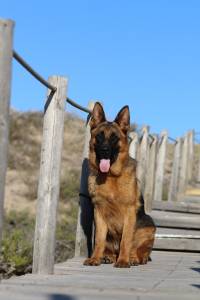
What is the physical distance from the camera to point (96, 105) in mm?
7234

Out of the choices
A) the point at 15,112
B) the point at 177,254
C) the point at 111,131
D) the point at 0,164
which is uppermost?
the point at 15,112

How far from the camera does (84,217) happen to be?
7691mm

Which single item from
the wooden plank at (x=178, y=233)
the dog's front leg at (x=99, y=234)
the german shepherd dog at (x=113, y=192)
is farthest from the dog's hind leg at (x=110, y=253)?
the wooden plank at (x=178, y=233)

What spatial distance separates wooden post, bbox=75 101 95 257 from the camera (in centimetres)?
764

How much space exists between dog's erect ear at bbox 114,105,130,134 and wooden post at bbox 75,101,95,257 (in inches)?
20.0

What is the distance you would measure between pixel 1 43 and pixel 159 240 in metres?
5.19

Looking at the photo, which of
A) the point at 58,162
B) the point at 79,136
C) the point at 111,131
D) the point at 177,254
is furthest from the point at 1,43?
the point at 79,136

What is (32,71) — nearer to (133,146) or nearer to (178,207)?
(133,146)

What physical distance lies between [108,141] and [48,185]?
1557 millimetres

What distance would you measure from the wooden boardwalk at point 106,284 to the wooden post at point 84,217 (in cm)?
51

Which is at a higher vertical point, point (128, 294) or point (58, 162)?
point (58, 162)

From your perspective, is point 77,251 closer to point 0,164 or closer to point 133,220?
point 133,220

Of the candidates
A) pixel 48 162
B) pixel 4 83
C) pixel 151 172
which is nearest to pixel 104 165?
pixel 48 162

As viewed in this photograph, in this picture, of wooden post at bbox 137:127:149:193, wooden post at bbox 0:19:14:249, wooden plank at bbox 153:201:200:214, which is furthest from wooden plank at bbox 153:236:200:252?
wooden post at bbox 0:19:14:249
